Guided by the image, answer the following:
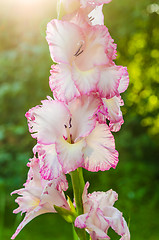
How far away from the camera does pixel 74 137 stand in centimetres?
79

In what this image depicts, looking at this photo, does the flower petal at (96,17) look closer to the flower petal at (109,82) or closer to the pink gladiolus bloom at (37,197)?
the flower petal at (109,82)

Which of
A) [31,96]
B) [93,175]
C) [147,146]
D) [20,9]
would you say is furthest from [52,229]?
[20,9]

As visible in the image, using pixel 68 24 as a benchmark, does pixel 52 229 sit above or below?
below

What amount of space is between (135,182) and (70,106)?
11.4 ft

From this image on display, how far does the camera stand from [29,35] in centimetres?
420

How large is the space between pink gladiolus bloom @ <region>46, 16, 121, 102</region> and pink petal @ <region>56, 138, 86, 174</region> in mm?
87

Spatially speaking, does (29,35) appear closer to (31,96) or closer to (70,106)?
(31,96)

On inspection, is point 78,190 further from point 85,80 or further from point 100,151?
point 85,80

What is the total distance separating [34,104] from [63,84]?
11.2 feet

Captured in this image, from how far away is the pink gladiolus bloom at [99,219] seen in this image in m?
0.76

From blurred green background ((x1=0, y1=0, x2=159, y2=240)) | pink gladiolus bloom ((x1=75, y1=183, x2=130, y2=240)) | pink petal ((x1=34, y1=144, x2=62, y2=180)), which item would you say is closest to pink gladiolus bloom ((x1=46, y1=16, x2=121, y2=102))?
pink petal ((x1=34, y1=144, x2=62, y2=180))

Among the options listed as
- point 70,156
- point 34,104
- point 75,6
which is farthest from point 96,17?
point 34,104

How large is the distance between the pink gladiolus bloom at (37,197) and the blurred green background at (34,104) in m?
2.59

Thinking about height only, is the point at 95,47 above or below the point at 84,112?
above
